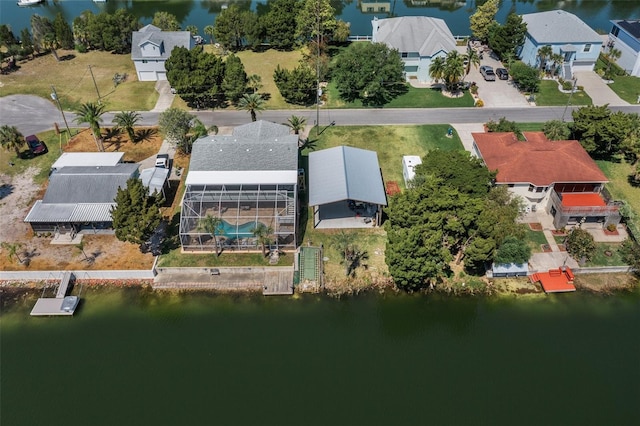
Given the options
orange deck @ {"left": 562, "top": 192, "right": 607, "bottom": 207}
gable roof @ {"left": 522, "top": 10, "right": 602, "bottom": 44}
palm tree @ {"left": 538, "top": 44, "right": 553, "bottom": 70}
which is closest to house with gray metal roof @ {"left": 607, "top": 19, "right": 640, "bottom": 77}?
gable roof @ {"left": 522, "top": 10, "right": 602, "bottom": 44}

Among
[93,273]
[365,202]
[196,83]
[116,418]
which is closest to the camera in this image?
[116,418]

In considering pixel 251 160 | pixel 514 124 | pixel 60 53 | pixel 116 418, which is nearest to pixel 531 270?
pixel 514 124

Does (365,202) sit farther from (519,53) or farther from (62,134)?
(519,53)

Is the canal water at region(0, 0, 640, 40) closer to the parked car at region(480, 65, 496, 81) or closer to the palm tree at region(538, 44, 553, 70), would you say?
the parked car at region(480, 65, 496, 81)

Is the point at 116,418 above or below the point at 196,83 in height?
below

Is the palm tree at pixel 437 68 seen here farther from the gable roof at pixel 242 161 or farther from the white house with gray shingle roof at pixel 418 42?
the gable roof at pixel 242 161

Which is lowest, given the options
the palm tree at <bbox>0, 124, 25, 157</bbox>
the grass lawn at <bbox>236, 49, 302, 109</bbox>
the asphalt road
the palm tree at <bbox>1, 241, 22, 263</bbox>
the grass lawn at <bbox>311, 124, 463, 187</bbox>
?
the palm tree at <bbox>1, 241, 22, 263</bbox>
